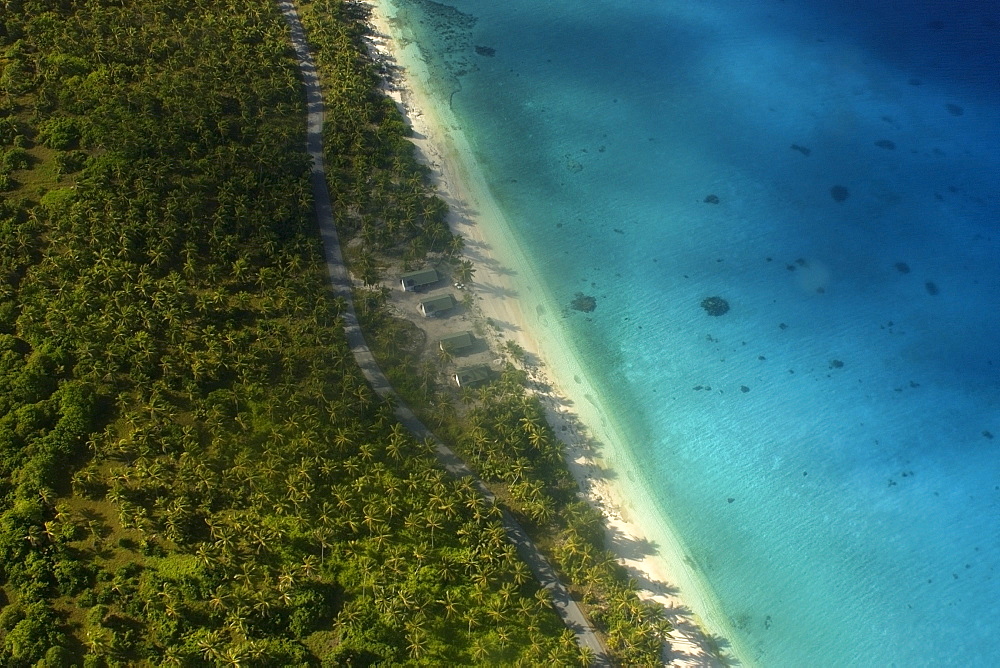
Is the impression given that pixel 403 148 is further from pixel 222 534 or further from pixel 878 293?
pixel 878 293

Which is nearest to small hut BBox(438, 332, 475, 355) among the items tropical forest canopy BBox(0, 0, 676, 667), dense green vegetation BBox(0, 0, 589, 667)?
tropical forest canopy BBox(0, 0, 676, 667)

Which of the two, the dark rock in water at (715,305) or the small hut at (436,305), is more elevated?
the small hut at (436,305)

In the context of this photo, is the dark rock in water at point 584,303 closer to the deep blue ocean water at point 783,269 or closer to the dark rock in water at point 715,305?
the deep blue ocean water at point 783,269

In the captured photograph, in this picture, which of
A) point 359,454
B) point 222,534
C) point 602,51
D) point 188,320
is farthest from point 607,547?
point 602,51

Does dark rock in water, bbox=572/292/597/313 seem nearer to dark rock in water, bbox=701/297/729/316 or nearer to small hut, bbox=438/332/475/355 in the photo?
dark rock in water, bbox=701/297/729/316

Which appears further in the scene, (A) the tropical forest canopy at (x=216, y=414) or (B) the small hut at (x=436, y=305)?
(B) the small hut at (x=436, y=305)

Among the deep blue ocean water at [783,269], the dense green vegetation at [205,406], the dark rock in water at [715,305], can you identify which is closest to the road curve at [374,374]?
the dense green vegetation at [205,406]

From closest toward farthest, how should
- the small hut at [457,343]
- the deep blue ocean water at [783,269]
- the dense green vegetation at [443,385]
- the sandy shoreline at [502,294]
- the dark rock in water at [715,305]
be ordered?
the dense green vegetation at [443,385]
the sandy shoreline at [502,294]
the deep blue ocean water at [783,269]
the small hut at [457,343]
the dark rock in water at [715,305]
